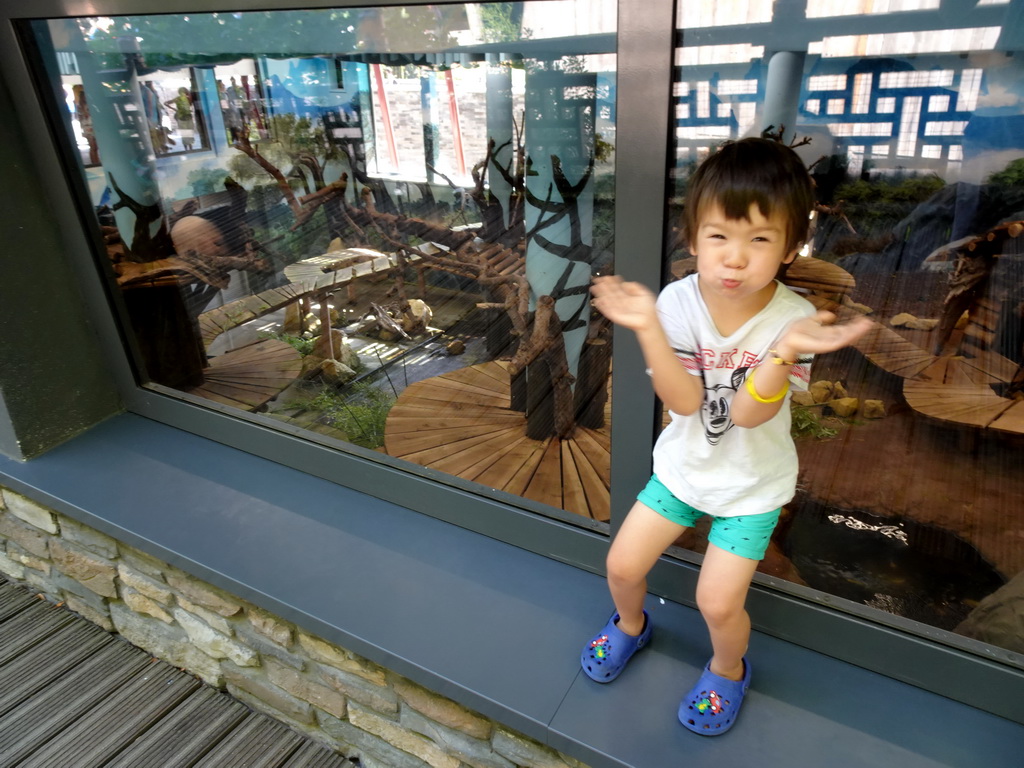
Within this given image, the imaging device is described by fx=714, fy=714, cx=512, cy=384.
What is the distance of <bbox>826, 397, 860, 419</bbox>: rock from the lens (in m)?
1.23

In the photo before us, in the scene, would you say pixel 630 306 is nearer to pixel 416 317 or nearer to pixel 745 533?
pixel 745 533

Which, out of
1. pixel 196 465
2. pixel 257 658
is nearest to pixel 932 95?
pixel 257 658

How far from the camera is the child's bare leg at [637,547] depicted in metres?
1.25

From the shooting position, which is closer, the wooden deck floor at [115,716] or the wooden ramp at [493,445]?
the wooden ramp at [493,445]

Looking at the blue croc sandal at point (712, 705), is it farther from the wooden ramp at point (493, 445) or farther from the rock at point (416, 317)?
the rock at point (416, 317)

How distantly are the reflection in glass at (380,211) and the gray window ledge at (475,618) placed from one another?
205mm

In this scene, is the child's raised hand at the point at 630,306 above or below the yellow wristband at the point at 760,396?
above

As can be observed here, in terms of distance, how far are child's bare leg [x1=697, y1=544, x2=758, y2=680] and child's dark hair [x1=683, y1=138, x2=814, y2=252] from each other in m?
0.52

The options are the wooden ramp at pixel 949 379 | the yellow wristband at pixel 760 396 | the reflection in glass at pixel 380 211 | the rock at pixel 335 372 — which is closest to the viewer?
the yellow wristband at pixel 760 396

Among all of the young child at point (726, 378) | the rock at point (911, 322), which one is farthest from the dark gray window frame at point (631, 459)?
the rock at point (911, 322)

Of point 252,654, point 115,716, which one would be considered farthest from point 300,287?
point 115,716

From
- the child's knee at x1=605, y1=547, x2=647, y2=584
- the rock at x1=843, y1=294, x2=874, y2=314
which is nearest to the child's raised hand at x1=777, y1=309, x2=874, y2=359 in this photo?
the rock at x1=843, y1=294, x2=874, y2=314

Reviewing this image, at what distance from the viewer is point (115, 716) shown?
1938 millimetres

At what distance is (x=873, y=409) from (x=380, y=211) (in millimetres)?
1116
